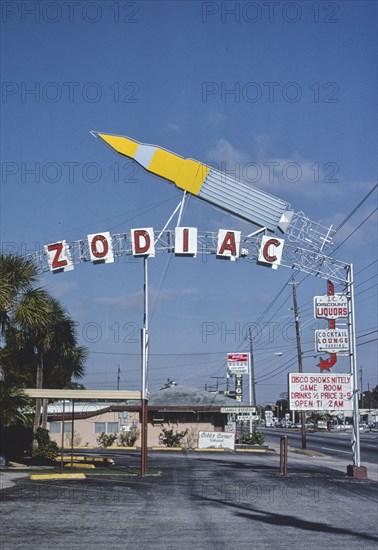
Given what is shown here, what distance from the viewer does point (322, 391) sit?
31.0 m

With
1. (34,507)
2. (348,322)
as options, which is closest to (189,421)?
(348,322)

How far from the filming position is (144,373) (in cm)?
2897

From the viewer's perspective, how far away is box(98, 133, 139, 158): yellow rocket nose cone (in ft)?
99.5

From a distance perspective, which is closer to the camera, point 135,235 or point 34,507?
point 34,507

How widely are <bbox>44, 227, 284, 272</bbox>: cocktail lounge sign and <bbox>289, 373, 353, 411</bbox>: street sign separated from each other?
5124mm

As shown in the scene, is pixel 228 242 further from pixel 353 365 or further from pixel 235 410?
pixel 235 410

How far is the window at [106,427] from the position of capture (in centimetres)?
5403

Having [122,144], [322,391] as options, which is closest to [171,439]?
[322,391]

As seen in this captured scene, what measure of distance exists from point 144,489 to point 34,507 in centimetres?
553

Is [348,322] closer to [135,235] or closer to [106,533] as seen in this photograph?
[135,235]

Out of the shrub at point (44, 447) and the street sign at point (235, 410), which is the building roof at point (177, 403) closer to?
the street sign at point (235, 410)

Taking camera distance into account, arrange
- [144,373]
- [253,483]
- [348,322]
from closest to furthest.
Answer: [253,483]
[144,373]
[348,322]

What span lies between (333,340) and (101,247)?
1017 centimetres

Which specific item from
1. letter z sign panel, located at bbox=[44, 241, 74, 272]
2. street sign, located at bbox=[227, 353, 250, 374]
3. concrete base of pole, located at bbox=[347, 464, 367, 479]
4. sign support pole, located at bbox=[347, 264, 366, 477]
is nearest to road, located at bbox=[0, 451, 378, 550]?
concrete base of pole, located at bbox=[347, 464, 367, 479]
